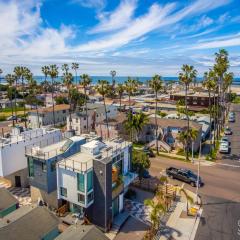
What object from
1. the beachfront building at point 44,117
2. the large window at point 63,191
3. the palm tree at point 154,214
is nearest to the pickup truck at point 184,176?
the palm tree at point 154,214

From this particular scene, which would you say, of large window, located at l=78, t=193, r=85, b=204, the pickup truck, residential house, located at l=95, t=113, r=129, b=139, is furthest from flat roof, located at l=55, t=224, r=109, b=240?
residential house, located at l=95, t=113, r=129, b=139

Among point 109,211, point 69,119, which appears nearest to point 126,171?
point 109,211

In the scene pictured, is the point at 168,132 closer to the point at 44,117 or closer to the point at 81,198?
the point at 81,198

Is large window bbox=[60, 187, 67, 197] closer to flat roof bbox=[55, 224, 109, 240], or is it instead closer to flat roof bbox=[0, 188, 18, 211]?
flat roof bbox=[0, 188, 18, 211]

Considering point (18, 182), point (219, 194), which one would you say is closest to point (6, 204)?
point (18, 182)

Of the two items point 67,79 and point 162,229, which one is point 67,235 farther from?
point 67,79

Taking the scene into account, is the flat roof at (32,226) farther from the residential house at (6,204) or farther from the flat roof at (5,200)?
the flat roof at (5,200)
